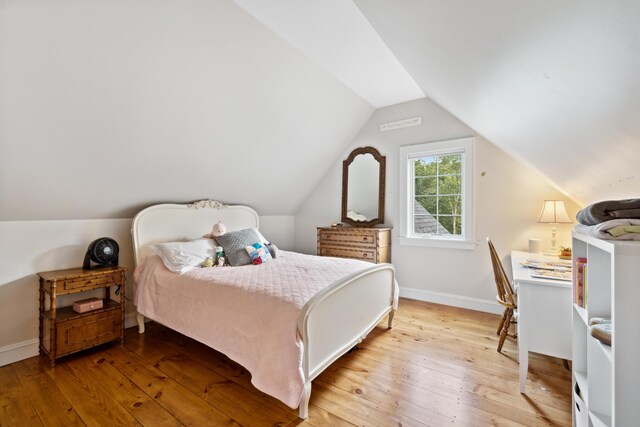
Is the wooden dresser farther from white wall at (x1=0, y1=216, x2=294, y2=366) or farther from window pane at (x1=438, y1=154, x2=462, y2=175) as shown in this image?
white wall at (x1=0, y1=216, x2=294, y2=366)

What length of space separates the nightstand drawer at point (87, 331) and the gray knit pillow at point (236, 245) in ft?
3.46

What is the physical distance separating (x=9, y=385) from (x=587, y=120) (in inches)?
145

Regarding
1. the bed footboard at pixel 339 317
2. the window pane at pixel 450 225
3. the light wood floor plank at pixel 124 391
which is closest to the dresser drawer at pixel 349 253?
the bed footboard at pixel 339 317

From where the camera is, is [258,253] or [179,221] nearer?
[258,253]

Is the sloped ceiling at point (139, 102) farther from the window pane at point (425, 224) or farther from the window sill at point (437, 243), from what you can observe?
the window sill at point (437, 243)

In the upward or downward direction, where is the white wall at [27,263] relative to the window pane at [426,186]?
downward

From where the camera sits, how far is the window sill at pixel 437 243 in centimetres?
349

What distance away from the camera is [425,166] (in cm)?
384

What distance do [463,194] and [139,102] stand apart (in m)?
3.50

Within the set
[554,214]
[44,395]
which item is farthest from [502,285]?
[44,395]

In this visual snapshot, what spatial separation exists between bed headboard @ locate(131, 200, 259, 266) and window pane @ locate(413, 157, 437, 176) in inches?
96.5

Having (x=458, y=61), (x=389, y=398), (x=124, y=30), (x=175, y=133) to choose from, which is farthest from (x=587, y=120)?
(x=175, y=133)

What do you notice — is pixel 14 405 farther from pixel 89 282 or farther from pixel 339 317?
pixel 339 317

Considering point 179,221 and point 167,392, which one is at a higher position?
point 179,221
